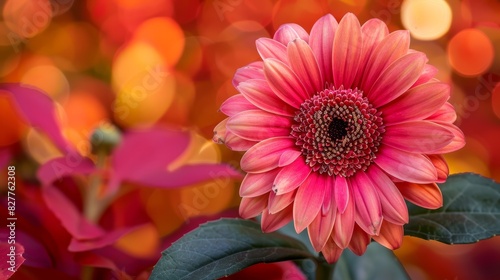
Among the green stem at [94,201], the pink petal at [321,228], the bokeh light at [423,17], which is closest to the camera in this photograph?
the pink petal at [321,228]

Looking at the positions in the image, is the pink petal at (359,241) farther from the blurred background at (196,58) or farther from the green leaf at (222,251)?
the blurred background at (196,58)

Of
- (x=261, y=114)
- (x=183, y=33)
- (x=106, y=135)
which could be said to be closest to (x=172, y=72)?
(x=183, y=33)

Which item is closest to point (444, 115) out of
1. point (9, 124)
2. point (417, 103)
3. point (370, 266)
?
point (417, 103)

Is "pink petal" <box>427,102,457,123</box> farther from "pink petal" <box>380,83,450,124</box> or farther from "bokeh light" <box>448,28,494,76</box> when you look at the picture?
"bokeh light" <box>448,28,494,76</box>

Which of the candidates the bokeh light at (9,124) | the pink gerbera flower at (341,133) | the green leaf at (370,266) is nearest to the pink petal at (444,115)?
the pink gerbera flower at (341,133)

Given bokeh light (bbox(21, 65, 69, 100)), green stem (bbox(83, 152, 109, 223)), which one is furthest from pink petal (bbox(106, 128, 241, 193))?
bokeh light (bbox(21, 65, 69, 100))

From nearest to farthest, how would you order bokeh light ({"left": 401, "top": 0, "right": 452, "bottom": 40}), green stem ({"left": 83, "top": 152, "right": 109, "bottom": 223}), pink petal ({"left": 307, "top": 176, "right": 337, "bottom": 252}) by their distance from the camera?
1. pink petal ({"left": 307, "top": 176, "right": 337, "bottom": 252})
2. green stem ({"left": 83, "top": 152, "right": 109, "bottom": 223})
3. bokeh light ({"left": 401, "top": 0, "right": 452, "bottom": 40})

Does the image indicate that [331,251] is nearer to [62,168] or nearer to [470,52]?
[62,168]

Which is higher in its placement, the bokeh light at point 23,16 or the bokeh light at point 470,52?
the bokeh light at point 23,16
